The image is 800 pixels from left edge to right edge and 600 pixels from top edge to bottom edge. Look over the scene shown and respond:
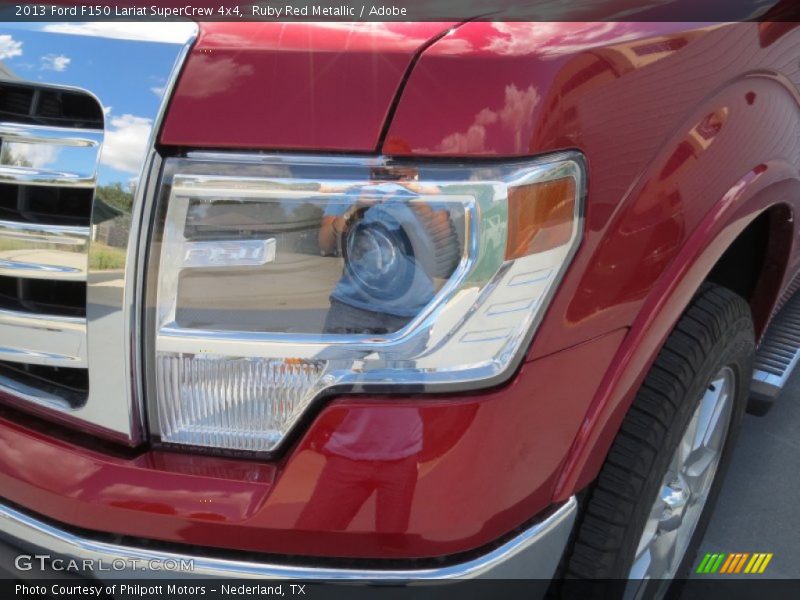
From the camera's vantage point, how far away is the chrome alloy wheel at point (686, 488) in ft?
6.55

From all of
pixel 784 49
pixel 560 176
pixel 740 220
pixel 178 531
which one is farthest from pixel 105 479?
pixel 784 49

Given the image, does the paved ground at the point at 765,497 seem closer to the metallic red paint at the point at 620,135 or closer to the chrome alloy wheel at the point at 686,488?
the chrome alloy wheel at the point at 686,488

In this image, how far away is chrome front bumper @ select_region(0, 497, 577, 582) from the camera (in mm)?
1317

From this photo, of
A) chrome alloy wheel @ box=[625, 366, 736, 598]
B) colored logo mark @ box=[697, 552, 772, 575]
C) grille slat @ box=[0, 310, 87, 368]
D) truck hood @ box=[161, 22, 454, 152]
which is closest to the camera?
truck hood @ box=[161, 22, 454, 152]

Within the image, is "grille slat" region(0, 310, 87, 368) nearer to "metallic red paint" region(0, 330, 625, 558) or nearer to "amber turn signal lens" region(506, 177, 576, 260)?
"metallic red paint" region(0, 330, 625, 558)

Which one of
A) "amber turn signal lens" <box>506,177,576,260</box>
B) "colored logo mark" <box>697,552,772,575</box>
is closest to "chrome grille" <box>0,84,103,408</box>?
"amber turn signal lens" <box>506,177,576,260</box>

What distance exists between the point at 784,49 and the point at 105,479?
153 cm

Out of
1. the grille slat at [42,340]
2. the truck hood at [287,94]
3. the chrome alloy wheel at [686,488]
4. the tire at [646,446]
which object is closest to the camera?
the truck hood at [287,94]

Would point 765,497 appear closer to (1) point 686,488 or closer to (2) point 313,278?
(1) point 686,488

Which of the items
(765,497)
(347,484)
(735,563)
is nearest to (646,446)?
Result: (347,484)

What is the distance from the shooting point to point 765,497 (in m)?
2.75

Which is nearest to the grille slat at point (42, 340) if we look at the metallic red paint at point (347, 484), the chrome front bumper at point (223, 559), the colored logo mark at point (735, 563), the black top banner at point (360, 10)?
the metallic red paint at point (347, 484)

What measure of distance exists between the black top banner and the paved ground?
1614 millimetres

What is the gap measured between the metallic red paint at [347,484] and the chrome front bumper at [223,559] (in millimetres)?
25
